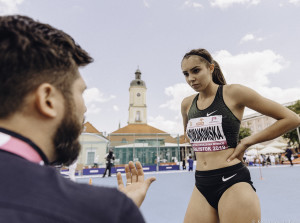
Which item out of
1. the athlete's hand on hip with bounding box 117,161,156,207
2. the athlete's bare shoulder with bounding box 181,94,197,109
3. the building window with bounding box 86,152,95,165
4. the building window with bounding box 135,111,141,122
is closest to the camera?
the athlete's hand on hip with bounding box 117,161,156,207

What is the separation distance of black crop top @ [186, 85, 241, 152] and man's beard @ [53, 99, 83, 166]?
4.50ft

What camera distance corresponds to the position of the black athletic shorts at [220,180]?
1.62 meters

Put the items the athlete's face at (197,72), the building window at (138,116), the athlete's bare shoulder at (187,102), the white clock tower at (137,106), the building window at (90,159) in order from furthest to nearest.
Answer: the building window at (138,116) → the white clock tower at (137,106) → the building window at (90,159) → the athlete's bare shoulder at (187,102) → the athlete's face at (197,72)

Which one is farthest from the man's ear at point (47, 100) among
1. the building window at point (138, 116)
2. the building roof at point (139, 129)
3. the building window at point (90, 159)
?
the building window at point (138, 116)

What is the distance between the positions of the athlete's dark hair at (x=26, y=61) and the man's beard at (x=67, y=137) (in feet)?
0.34

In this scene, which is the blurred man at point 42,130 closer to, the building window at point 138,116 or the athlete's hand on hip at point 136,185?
the athlete's hand on hip at point 136,185

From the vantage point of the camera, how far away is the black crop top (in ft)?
5.82

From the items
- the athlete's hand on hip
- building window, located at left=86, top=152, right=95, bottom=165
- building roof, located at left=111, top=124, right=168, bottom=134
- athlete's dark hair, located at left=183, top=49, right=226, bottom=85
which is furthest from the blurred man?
building roof, located at left=111, top=124, right=168, bottom=134

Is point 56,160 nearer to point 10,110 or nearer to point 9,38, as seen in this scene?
point 10,110

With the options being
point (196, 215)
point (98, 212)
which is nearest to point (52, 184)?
point (98, 212)

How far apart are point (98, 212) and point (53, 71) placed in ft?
1.72

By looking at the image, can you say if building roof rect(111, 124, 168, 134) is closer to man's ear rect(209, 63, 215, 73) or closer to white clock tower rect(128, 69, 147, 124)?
white clock tower rect(128, 69, 147, 124)

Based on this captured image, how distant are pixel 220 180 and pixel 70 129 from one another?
1.39m

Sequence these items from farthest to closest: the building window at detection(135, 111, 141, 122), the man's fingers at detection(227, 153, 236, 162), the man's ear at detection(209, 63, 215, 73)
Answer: the building window at detection(135, 111, 141, 122) < the man's ear at detection(209, 63, 215, 73) < the man's fingers at detection(227, 153, 236, 162)
